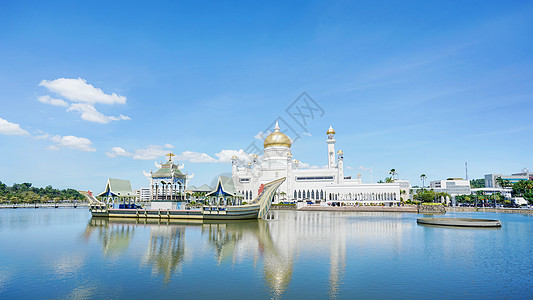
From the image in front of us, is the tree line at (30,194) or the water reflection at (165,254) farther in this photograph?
the tree line at (30,194)

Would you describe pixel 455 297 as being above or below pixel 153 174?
below

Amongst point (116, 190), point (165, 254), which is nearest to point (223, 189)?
point (116, 190)

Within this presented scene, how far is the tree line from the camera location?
88500mm

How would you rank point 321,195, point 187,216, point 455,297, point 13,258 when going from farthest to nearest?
point 321,195 < point 187,216 < point 13,258 < point 455,297

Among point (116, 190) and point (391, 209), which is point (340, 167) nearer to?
point (391, 209)

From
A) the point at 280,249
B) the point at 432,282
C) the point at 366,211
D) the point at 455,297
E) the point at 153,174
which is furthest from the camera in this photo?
the point at 366,211

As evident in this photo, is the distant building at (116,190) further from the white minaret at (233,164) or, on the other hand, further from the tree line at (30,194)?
the tree line at (30,194)

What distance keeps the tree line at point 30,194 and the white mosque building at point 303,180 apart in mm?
57858

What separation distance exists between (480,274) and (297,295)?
8.72 m

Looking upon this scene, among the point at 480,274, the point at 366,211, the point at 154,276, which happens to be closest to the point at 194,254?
the point at 154,276

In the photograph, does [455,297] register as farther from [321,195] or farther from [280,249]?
[321,195]

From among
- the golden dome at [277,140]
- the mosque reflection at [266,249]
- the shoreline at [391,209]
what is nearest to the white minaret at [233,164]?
the golden dome at [277,140]

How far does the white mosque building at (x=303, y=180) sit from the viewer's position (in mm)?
72250

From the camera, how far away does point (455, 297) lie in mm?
11305
